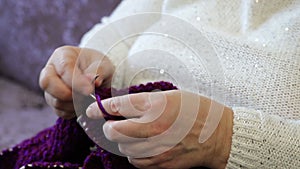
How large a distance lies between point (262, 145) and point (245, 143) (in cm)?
2

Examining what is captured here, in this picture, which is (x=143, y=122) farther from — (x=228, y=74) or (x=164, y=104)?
(x=228, y=74)

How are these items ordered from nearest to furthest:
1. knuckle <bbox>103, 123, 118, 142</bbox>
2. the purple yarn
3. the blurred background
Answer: knuckle <bbox>103, 123, 118, 142</bbox>
the purple yarn
the blurred background

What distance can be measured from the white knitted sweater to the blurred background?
334 mm

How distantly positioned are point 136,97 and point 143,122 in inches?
1.5

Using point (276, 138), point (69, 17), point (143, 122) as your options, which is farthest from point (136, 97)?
point (69, 17)

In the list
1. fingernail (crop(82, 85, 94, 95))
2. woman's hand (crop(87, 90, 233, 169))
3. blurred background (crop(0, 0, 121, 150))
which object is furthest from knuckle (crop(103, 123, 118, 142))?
blurred background (crop(0, 0, 121, 150))

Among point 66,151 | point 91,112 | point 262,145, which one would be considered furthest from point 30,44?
point 262,145

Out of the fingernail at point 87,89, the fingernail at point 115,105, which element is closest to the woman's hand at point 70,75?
the fingernail at point 87,89

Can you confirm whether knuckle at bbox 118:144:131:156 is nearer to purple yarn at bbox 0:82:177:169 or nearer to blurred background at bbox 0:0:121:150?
purple yarn at bbox 0:82:177:169

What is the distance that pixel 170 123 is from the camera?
658mm

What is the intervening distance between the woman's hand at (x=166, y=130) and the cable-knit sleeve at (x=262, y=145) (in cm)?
1

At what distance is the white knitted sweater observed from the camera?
2.32ft

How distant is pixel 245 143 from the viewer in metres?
0.71

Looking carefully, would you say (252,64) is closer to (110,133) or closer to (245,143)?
(245,143)
